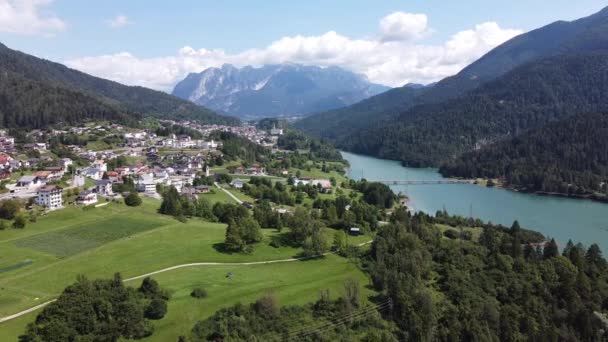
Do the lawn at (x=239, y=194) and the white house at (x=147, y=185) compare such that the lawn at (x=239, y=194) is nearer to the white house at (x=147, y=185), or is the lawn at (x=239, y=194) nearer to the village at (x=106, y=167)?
the village at (x=106, y=167)

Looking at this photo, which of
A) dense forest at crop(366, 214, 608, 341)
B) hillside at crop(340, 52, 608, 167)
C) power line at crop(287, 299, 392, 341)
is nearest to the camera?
power line at crop(287, 299, 392, 341)

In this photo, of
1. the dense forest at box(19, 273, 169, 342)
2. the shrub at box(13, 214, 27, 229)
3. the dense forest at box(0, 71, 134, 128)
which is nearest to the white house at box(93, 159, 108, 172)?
the shrub at box(13, 214, 27, 229)

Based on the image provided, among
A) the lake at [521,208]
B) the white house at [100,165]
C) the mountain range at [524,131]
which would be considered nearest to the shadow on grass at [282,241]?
the lake at [521,208]

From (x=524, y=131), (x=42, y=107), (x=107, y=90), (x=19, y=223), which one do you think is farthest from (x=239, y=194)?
(x=107, y=90)

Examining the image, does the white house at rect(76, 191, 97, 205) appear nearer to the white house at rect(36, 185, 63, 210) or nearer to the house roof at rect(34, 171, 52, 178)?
the white house at rect(36, 185, 63, 210)

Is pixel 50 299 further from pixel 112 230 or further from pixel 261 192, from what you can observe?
pixel 261 192

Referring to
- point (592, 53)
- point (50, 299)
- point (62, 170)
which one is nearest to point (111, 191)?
point (62, 170)
